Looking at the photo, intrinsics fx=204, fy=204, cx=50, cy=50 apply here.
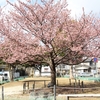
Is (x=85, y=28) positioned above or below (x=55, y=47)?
above

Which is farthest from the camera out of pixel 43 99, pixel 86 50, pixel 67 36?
pixel 86 50

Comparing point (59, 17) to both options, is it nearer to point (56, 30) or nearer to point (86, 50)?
point (56, 30)

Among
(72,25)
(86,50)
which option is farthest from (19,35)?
(86,50)

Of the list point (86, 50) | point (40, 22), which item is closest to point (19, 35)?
point (40, 22)

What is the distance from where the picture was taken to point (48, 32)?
41.9 feet

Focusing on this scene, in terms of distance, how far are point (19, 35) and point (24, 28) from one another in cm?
72

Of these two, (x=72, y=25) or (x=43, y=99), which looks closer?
(x=43, y=99)

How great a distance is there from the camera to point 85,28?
13211mm

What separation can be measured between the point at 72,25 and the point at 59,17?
1.02 meters

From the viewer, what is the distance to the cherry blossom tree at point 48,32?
43.1ft

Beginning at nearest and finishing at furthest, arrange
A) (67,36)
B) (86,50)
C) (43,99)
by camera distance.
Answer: (43,99), (67,36), (86,50)

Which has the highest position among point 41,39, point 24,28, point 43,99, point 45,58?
point 24,28

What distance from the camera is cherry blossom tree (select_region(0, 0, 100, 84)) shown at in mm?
13133

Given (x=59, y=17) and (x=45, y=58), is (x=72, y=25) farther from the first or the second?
(x=45, y=58)
